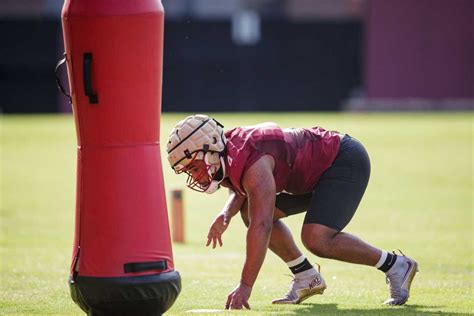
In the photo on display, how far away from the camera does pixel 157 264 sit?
5996mm

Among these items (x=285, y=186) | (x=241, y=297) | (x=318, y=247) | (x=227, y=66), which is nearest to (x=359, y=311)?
(x=318, y=247)

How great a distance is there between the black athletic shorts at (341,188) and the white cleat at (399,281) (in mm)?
494

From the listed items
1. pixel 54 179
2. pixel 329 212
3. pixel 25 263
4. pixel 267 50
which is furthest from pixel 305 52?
pixel 329 212

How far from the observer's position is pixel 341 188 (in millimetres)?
6973

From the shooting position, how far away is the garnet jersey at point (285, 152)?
648cm

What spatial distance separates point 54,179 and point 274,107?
27.8 meters

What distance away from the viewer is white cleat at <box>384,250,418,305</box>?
7129mm

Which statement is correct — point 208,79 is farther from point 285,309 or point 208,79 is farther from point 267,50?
point 285,309

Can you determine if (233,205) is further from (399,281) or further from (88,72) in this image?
(88,72)

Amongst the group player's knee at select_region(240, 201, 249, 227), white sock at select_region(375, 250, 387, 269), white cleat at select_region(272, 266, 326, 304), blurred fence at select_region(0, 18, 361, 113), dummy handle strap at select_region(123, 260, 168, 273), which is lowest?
blurred fence at select_region(0, 18, 361, 113)

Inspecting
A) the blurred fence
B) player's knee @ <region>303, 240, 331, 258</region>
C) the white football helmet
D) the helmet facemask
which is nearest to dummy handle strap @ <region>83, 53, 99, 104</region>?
the white football helmet

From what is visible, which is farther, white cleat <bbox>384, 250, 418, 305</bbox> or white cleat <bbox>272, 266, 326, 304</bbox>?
white cleat <bbox>272, 266, 326, 304</bbox>

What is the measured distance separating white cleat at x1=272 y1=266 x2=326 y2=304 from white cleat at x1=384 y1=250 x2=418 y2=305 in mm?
462

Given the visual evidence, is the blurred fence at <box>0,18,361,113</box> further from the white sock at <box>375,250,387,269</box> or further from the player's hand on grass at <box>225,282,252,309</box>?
the player's hand on grass at <box>225,282,252,309</box>
